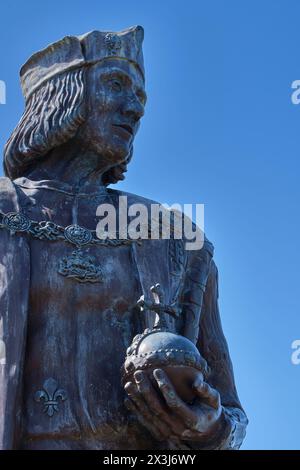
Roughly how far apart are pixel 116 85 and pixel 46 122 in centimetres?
72

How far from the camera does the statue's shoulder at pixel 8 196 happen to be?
12.1 metres

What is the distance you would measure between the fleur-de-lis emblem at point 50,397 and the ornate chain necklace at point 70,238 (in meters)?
0.94

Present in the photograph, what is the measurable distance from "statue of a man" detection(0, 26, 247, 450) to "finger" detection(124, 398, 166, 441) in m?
0.01

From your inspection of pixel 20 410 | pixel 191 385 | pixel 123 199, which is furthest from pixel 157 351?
pixel 123 199

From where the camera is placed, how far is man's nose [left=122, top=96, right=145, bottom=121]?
12758mm

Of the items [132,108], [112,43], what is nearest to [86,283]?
[132,108]

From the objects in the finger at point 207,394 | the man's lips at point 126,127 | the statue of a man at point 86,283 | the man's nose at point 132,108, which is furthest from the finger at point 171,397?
the man's nose at point 132,108

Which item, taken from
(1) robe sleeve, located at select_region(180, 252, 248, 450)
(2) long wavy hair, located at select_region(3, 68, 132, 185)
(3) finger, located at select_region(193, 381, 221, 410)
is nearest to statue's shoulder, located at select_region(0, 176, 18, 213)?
(2) long wavy hair, located at select_region(3, 68, 132, 185)

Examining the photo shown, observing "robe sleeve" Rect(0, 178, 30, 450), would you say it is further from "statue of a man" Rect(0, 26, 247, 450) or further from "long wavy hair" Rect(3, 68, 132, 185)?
"long wavy hair" Rect(3, 68, 132, 185)

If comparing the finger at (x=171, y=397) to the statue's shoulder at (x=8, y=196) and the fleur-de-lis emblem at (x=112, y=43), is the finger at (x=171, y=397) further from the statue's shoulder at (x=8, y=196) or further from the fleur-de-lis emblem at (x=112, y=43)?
the fleur-de-lis emblem at (x=112, y=43)

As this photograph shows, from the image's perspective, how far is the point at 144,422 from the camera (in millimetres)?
11219

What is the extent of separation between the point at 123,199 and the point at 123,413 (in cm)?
220

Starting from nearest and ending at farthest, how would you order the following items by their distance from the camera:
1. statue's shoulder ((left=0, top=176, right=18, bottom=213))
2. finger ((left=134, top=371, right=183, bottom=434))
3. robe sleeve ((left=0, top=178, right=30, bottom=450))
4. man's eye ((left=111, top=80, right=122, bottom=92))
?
finger ((left=134, top=371, right=183, bottom=434))
robe sleeve ((left=0, top=178, right=30, bottom=450))
statue's shoulder ((left=0, top=176, right=18, bottom=213))
man's eye ((left=111, top=80, right=122, bottom=92))

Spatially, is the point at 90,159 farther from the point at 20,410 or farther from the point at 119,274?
the point at 20,410
